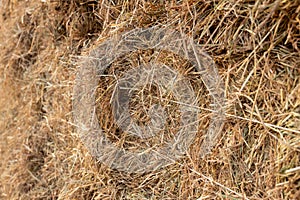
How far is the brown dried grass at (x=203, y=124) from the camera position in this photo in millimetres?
872

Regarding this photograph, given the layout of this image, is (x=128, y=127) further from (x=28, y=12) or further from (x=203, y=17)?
(x=28, y=12)

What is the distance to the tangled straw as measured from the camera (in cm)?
101

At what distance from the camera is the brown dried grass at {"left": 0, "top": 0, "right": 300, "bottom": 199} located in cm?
87

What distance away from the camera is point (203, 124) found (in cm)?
101

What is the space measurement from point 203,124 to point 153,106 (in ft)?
0.53

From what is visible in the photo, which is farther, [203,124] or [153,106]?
[153,106]

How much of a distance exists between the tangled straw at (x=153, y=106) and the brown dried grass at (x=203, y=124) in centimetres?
2

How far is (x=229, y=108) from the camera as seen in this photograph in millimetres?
960

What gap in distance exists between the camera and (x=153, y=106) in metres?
1.12

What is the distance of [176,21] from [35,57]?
75cm

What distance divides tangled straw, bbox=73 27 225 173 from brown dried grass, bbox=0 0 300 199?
0.02 meters

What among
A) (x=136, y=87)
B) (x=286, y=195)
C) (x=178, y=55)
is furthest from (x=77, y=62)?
(x=286, y=195)

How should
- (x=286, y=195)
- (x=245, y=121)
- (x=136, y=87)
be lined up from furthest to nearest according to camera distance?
1. (x=136, y=87)
2. (x=245, y=121)
3. (x=286, y=195)

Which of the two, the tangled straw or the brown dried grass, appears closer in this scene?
the brown dried grass
